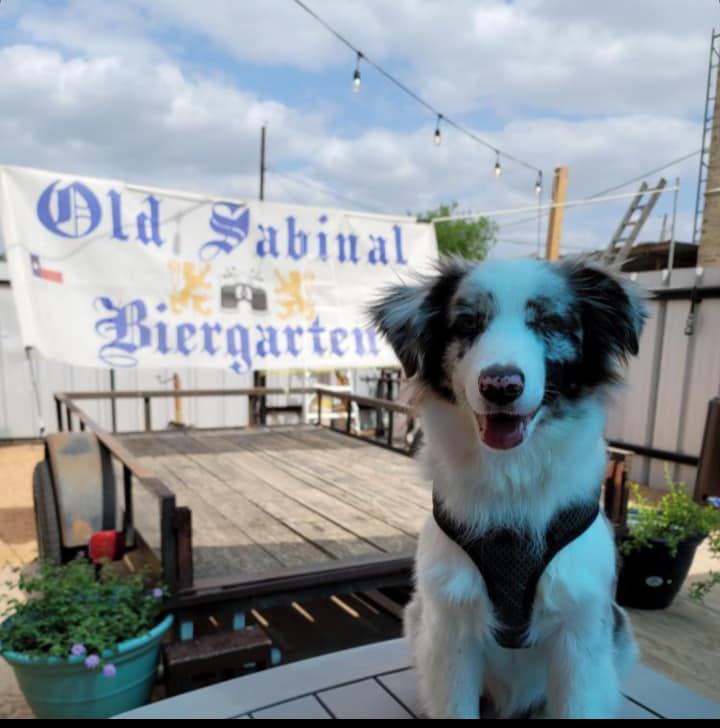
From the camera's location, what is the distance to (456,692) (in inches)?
55.2

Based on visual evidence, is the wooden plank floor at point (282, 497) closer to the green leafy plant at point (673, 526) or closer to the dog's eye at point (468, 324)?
the dog's eye at point (468, 324)

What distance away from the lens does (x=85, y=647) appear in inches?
82.7

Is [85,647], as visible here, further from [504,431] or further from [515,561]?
[504,431]

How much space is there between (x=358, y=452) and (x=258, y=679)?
10.6ft

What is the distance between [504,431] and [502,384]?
0.13 metres

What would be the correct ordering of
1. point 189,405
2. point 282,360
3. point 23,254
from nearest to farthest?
1. point 23,254
2. point 282,360
3. point 189,405

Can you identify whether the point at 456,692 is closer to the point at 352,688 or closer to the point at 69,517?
the point at 352,688

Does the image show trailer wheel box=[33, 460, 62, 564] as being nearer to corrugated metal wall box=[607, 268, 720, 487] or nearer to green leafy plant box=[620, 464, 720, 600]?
green leafy plant box=[620, 464, 720, 600]

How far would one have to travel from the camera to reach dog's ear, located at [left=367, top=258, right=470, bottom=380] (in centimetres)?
150

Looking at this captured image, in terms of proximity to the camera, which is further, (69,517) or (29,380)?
(29,380)

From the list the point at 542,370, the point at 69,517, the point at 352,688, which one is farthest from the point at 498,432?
the point at 69,517

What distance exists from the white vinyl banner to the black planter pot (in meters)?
2.34

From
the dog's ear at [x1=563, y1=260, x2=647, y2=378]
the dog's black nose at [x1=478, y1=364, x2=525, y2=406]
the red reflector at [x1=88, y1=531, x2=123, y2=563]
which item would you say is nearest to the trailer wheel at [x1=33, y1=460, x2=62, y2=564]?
the red reflector at [x1=88, y1=531, x2=123, y2=563]

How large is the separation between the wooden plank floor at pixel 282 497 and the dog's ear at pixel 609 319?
2.30 ft
